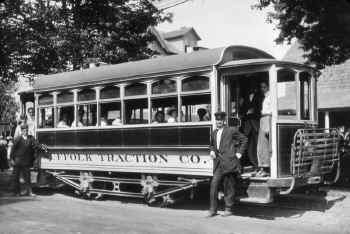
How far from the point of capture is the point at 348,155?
43.6 feet

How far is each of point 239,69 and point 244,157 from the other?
71.7 inches

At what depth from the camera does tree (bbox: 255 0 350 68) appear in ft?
38.0

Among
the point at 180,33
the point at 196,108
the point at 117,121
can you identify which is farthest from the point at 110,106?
the point at 180,33

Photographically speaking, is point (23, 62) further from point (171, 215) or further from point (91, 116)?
point (171, 215)

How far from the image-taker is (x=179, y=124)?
9938mm

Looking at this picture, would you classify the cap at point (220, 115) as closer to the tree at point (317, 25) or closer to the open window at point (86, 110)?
the open window at point (86, 110)

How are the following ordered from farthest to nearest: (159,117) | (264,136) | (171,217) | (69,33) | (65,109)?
(69,33)
(65,109)
(159,117)
(264,136)
(171,217)

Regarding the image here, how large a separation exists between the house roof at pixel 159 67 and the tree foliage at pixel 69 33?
6.30 meters

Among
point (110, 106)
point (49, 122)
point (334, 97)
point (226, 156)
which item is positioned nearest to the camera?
point (226, 156)

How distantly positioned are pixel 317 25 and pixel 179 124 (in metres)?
4.66

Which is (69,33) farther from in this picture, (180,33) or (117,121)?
(180,33)

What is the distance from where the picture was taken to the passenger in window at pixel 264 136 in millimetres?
9266

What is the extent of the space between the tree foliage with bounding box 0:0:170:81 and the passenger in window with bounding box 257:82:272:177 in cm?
1048

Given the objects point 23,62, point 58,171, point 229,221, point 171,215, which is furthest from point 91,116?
point 23,62
